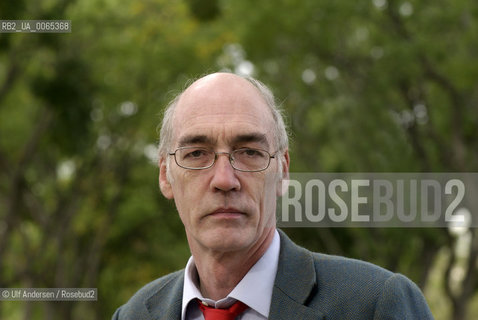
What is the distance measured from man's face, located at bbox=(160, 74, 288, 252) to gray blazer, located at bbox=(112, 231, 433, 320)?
0.58 feet

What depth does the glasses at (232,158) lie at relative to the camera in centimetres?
291

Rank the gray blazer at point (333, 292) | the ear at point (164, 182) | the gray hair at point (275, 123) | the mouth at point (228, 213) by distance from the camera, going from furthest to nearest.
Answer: the ear at point (164, 182)
the gray hair at point (275, 123)
the mouth at point (228, 213)
the gray blazer at point (333, 292)

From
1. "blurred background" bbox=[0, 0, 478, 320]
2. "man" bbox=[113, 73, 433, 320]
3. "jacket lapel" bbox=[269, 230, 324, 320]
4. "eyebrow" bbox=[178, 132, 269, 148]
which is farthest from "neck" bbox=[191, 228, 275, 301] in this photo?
"blurred background" bbox=[0, 0, 478, 320]

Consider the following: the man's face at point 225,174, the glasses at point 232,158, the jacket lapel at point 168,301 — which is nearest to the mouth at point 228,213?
the man's face at point 225,174

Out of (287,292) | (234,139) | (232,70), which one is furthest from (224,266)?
(232,70)

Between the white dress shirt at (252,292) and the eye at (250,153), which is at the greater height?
the eye at (250,153)

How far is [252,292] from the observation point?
9.66 feet

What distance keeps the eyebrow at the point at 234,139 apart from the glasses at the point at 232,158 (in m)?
0.03

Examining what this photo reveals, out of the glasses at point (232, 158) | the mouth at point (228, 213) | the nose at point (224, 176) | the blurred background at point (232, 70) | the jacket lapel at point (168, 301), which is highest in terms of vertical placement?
the blurred background at point (232, 70)

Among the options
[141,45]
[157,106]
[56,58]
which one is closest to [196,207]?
[56,58]

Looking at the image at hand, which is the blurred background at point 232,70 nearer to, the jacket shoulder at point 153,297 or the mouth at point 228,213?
the jacket shoulder at point 153,297

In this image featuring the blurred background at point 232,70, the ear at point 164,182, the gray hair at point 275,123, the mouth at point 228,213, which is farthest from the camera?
the blurred background at point 232,70

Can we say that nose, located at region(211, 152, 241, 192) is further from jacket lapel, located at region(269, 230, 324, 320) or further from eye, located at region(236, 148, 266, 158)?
jacket lapel, located at region(269, 230, 324, 320)

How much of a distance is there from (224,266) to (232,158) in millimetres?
400
